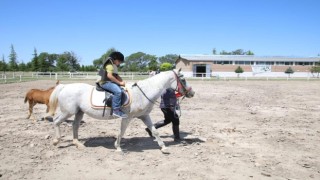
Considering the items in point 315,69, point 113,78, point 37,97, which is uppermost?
point 315,69

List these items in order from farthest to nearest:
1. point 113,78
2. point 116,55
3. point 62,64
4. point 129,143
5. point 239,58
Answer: point 62,64, point 239,58, point 129,143, point 116,55, point 113,78

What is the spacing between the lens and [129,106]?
6.97m

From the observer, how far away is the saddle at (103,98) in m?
6.95

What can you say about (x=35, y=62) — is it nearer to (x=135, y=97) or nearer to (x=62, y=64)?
(x=62, y=64)

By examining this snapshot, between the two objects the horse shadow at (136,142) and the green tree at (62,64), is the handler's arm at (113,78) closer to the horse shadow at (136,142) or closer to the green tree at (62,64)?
the horse shadow at (136,142)

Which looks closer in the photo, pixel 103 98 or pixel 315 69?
pixel 103 98

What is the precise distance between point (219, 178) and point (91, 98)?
3.55m

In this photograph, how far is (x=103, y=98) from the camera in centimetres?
714

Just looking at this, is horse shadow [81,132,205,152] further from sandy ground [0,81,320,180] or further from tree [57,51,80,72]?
tree [57,51,80,72]

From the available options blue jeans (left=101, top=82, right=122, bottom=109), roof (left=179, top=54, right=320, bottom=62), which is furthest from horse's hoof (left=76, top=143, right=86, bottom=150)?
roof (left=179, top=54, right=320, bottom=62)

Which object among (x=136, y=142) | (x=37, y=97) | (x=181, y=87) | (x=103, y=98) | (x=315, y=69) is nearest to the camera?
(x=103, y=98)

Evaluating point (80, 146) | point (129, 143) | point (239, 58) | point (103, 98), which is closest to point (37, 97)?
point (80, 146)

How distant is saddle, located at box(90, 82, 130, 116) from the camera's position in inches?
274

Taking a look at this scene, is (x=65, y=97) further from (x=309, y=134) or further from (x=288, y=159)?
(x=309, y=134)
